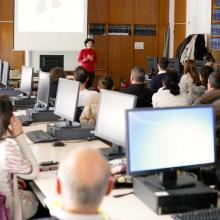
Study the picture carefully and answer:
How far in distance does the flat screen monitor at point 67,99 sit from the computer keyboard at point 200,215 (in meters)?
1.75

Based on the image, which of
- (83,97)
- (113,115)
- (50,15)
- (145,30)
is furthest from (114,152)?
(145,30)

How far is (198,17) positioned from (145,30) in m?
1.54

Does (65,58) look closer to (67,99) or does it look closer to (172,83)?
(172,83)

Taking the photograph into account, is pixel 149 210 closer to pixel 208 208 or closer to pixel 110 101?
pixel 208 208

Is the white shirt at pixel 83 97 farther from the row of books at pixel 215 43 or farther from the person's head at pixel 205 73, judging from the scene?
the row of books at pixel 215 43

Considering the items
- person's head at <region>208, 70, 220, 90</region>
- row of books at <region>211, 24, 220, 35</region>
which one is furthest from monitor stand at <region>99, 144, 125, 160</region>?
row of books at <region>211, 24, 220, 35</region>

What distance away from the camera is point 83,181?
1.40 metres

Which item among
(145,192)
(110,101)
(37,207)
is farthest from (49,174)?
(145,192)

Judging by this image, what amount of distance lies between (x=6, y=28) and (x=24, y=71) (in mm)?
4888

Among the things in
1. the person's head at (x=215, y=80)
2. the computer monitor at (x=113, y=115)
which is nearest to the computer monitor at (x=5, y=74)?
the person's head at (x=215, y=80)

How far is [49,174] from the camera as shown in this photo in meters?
3.07

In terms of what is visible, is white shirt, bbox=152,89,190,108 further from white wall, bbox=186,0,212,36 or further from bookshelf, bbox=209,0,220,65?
white wall, bbox=186,0,212,36

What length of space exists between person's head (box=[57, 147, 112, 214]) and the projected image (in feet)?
29.0

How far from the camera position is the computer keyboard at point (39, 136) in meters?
3.92
